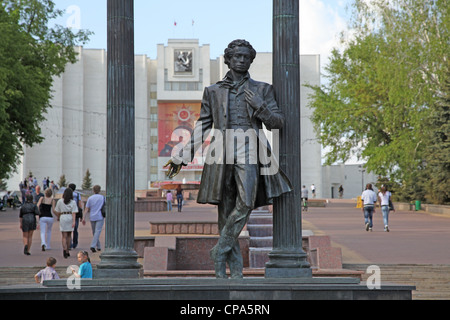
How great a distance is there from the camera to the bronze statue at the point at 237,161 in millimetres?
8094

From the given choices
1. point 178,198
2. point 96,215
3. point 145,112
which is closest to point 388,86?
point 178,198

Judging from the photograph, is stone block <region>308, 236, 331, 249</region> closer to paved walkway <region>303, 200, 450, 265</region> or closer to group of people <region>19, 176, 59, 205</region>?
paved walkway <region>303, 200, 450, 265</region>

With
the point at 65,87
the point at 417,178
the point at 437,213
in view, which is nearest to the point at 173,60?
the point at 65,87

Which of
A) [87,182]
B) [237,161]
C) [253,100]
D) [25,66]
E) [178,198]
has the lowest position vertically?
[178,198]

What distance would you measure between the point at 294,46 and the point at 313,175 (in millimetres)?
83849

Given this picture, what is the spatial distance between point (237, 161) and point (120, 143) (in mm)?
1416

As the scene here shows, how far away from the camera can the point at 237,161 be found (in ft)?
26.8

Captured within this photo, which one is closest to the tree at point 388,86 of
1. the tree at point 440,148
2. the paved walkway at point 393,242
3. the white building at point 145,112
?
the tree at point 440,148

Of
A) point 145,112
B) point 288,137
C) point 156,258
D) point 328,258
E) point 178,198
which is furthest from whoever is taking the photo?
point 145,112

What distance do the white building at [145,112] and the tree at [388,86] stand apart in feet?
113

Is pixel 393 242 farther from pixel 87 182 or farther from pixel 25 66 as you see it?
pixel 87 182

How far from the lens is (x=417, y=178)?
142 ft

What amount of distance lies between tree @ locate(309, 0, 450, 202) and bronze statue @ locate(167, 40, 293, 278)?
89.7 ft
